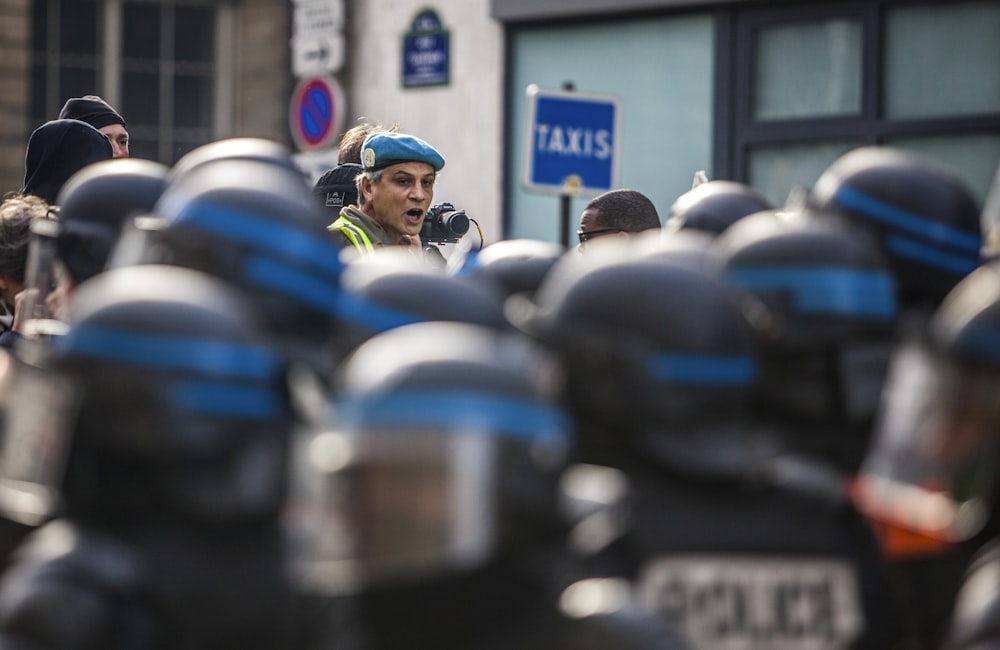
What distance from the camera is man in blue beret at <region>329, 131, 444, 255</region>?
6.36 meters

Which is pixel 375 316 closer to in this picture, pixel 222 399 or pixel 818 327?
pixel 222 399

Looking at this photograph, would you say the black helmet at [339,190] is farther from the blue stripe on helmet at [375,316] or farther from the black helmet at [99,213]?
the blue stripe on helmet at [375,316]

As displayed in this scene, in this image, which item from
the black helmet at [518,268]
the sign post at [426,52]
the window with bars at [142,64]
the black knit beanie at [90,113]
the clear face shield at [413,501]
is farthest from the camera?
the window with bars at [142,64]

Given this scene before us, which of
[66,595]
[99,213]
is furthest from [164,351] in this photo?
[99,213]

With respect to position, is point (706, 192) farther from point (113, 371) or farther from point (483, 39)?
point (483, 39)

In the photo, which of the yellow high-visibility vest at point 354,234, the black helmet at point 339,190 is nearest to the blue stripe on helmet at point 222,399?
the yellow high-visibility vest at point 354,234

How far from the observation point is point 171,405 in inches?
100

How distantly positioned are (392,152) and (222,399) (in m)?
3.90

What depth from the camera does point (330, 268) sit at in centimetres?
316

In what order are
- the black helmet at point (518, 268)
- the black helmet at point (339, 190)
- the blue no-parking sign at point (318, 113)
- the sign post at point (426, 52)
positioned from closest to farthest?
the black helmet at point (518, 268), the black helmet at point (339, 190), the blue no-parking sign at point (318, 113), the sign post at point (426, 52)

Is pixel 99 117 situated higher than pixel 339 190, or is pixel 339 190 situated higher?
pixel 99 117

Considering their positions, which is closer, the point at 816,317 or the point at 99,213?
the point at 816,317

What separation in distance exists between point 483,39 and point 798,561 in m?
10.5

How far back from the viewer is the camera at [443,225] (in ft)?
22.7
